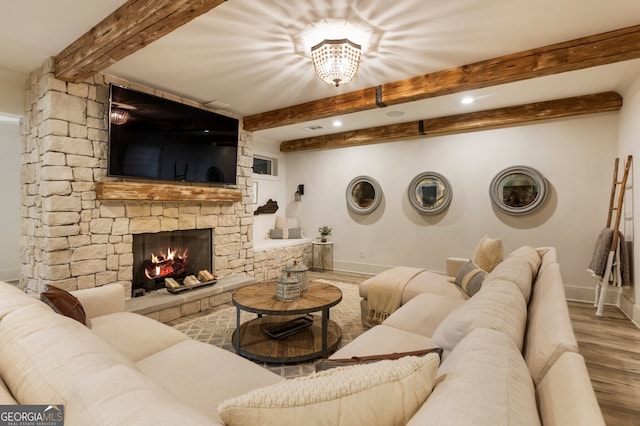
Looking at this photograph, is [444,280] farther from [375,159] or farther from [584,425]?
[375,159]

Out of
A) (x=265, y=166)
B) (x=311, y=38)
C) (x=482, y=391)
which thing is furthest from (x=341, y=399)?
(x=265, y=166)

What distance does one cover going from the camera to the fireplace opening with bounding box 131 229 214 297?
357 centimetres

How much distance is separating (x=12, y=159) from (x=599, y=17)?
7372 mm

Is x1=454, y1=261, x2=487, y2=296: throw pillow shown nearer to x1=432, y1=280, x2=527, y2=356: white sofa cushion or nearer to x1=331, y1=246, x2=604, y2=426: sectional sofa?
x1=331, y1=246, x2=604, y2=426: sectional sofa

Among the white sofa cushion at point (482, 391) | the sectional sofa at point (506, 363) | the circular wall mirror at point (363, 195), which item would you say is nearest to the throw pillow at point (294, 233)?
the circular wall mirror at point (363, 195)

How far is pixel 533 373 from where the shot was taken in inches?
38.6

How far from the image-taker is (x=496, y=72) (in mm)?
2793

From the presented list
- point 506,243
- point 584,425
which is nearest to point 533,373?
point 584,425

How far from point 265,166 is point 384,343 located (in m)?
5.08

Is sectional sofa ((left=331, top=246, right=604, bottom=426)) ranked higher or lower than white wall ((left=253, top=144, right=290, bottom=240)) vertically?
lower

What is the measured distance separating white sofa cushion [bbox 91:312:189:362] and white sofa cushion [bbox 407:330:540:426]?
1518mm

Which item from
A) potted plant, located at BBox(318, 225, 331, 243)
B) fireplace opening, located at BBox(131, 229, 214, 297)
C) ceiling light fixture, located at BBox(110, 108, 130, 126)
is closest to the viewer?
ceiling light fixture, located at BBox(110, 108, 130, 126)
